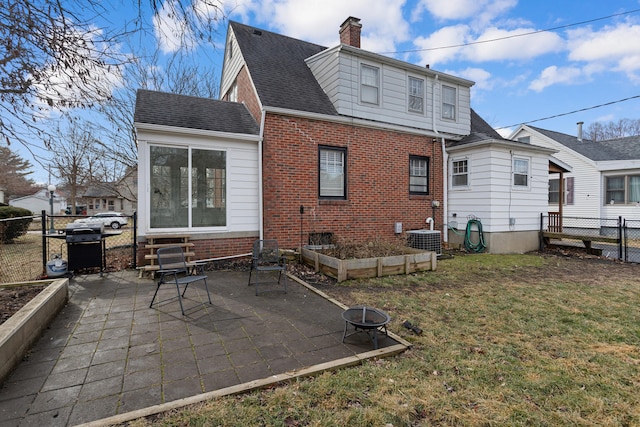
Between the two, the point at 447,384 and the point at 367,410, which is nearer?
the point at 367,410

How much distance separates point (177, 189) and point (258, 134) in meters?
2.34

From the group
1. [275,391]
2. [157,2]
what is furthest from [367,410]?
[157,2]

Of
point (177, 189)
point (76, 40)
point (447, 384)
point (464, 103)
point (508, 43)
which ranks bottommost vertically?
point (447, 384)

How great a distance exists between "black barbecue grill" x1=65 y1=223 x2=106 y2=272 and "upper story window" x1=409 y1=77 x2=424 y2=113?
31.0 ft

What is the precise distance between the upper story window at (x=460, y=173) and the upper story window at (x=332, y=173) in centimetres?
→ 428

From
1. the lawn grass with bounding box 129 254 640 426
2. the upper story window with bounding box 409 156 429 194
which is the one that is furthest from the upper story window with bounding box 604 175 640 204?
the lawn grass with bounding box 129 254 640 426

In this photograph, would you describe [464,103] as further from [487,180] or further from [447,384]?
[447,384]

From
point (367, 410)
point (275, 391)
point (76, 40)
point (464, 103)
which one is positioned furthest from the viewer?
point (464, 103)

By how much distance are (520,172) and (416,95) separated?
14.0ft

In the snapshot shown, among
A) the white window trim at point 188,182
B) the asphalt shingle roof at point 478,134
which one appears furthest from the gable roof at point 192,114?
the asphalt shingle roof at point 478,134

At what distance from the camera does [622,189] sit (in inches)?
607

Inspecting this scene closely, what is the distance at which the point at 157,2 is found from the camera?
3.06 meters

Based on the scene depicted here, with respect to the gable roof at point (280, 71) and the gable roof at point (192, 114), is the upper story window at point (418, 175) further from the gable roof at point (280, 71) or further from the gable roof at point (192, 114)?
Result: the gable roof at point (192, 114)

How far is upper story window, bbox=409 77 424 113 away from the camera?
10.5 meters
